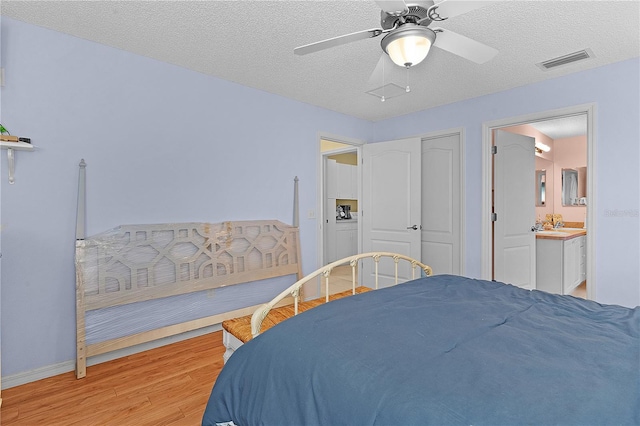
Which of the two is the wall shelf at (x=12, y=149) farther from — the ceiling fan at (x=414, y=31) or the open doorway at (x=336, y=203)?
the open doorway at (x=336, y=203)

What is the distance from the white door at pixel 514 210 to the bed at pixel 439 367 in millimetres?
2151

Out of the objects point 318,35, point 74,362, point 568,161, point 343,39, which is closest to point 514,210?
point 568,161

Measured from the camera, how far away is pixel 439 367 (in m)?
1.04

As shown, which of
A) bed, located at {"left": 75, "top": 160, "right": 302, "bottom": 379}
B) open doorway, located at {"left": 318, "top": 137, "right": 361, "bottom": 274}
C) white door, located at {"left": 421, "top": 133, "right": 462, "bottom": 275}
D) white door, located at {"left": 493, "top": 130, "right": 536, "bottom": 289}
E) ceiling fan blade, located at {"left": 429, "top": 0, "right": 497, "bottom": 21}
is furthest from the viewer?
open doorway, located at {"left": 318, "top": 137, "right": 361, "bottom": 274}

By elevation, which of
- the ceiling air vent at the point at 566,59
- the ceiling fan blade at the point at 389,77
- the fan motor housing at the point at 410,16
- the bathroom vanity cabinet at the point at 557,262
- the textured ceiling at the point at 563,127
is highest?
the ceiling air vent at the point at 566,59

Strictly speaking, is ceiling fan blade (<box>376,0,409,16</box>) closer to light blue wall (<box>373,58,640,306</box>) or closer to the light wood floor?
the light wood floor

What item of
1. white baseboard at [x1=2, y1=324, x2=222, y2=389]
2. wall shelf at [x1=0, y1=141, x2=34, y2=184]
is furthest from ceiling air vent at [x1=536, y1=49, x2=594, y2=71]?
wall shelf at [x1=0, y1=141, x2=34, y2=184]

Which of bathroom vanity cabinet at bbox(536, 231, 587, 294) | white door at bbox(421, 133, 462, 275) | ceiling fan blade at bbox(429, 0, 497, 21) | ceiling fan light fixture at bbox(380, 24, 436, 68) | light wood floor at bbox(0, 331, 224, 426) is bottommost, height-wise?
light wood floor at bbox(0, 331, 224, 426)

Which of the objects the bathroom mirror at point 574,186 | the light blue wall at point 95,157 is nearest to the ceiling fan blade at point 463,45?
the light blue wall at point 95,157

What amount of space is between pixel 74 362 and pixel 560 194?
6763mm

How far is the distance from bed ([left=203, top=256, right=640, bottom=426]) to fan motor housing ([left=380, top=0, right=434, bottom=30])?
4.50ft

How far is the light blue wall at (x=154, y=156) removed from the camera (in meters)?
2.25

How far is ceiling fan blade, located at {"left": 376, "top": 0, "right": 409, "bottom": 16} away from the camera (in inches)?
55.4

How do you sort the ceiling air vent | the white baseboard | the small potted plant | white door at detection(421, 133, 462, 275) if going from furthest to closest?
white door at detection(421, 133, 462, 275) < the ceiling air vent < the white baseboard < the small potted plant
